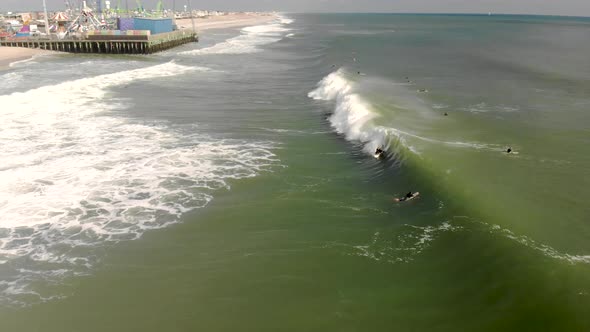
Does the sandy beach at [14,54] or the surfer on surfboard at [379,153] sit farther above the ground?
the sandy beach at [14,54]

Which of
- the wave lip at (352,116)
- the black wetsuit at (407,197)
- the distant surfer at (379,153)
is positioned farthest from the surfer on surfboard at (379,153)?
the black wetsuit at (407,197)

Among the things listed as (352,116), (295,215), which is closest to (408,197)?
(295,215)

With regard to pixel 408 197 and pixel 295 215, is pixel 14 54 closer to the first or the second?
pixel 295 215

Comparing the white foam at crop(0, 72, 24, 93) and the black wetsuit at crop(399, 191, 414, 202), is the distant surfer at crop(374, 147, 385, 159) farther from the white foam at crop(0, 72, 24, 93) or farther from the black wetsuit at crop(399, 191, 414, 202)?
the white foam at crop(0, 72, 24, 93)

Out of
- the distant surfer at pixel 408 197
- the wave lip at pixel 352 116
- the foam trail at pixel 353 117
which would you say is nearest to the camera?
the distant surfer at pixel 408 197

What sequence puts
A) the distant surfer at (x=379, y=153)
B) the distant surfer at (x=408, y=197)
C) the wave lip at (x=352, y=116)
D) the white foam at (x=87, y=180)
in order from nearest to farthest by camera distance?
the white foam at (x=87, y=180), the distant surfer at (x=408, y=197), the distant surfer at (x=379, y=153), the wave lip at (x=352, y=116)

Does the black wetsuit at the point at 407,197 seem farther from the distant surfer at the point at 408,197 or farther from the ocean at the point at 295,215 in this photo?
the ocean at the point at 295,215

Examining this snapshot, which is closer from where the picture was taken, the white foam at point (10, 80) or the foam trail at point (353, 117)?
the foam trail at point (353, 117)
